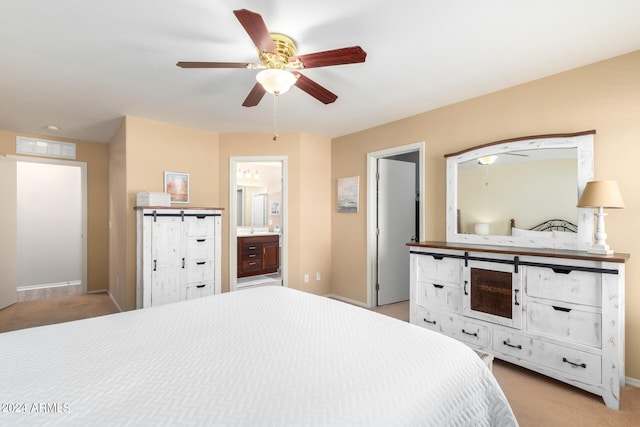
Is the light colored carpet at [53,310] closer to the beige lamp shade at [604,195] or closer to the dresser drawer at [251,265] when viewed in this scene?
the dresser drawer at [251,265]

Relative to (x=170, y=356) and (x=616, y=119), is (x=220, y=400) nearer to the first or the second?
(x=170, y=356)

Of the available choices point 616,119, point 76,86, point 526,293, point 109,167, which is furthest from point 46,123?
point 616,119

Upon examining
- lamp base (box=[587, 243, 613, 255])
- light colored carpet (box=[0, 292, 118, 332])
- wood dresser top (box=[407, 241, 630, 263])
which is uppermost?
lamp base (box=[587, 243, 613, 255])

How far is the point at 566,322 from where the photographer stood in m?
2.23

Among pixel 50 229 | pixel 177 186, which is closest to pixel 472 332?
pixel 177 186

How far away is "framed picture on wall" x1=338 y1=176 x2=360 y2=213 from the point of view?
4457 mm

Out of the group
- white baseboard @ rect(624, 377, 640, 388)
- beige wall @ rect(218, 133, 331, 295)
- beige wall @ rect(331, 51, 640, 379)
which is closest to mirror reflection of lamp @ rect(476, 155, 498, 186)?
beige wall @ rect(331, 51, 640, 379)

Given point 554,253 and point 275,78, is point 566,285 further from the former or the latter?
point 275,78

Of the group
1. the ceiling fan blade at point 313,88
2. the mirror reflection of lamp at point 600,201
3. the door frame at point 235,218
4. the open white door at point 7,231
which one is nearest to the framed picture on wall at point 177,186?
the door frame at point 235,218

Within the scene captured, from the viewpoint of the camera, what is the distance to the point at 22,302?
15.1 feet

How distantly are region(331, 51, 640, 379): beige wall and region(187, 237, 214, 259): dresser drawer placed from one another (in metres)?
2.61

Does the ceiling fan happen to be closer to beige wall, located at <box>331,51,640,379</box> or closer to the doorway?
beige wall, located at <box>331,51,640,379</box>

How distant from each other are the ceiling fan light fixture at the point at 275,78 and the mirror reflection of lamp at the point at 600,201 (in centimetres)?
233

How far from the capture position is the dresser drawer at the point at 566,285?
212 cm
